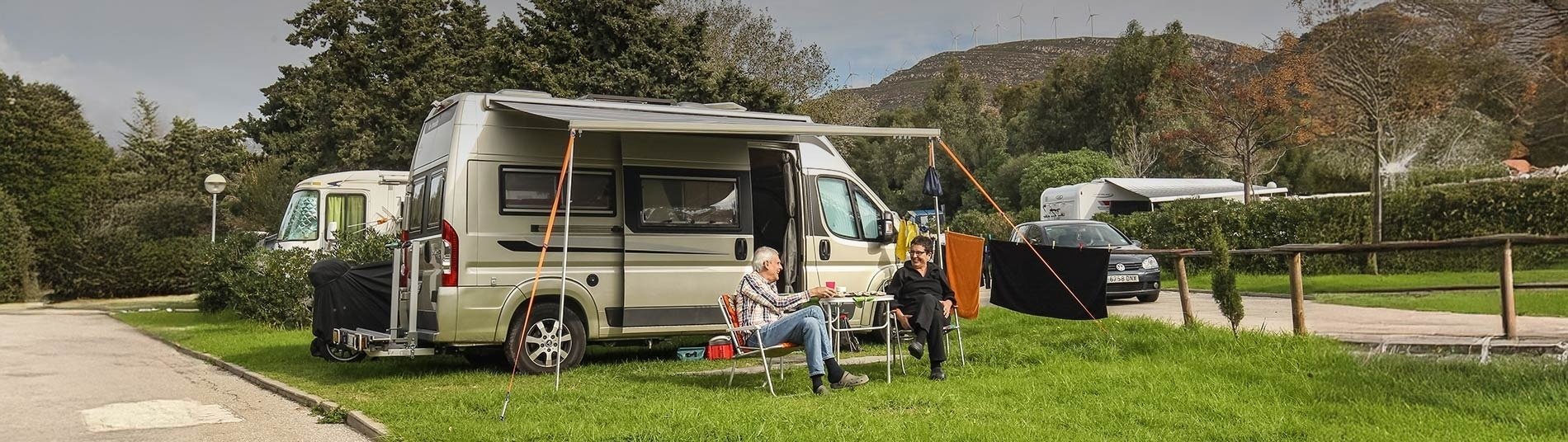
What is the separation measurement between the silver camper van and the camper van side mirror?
5 centimetres

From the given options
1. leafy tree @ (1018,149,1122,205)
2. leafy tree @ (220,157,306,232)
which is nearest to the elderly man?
leafy tree @ (220,157,306,232)

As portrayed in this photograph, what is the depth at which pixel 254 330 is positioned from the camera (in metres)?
17.2

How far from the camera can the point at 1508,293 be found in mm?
9703

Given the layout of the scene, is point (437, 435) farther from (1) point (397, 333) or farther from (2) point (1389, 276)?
(2) point (1389, 276)

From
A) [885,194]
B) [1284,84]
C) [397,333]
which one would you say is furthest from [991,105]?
[397,333]

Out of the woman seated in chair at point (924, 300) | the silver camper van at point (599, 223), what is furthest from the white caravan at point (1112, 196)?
the woman seated in chair at point (924, 300)

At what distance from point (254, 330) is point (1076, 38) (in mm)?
156617

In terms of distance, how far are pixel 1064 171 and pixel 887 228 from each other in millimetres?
34144

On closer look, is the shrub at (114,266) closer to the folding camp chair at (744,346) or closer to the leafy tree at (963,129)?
the folding camp chair at (744,346)

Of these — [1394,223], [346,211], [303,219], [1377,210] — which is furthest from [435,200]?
[1394,223]

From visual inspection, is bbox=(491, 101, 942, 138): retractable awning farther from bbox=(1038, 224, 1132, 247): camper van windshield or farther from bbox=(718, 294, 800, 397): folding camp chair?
bbox=(1038, 224, 1132, 247): camper van windshield

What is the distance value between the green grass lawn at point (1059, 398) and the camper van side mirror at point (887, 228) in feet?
6.16

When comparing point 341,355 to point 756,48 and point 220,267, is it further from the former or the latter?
point 756,48

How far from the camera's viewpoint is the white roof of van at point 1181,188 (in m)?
32.1
